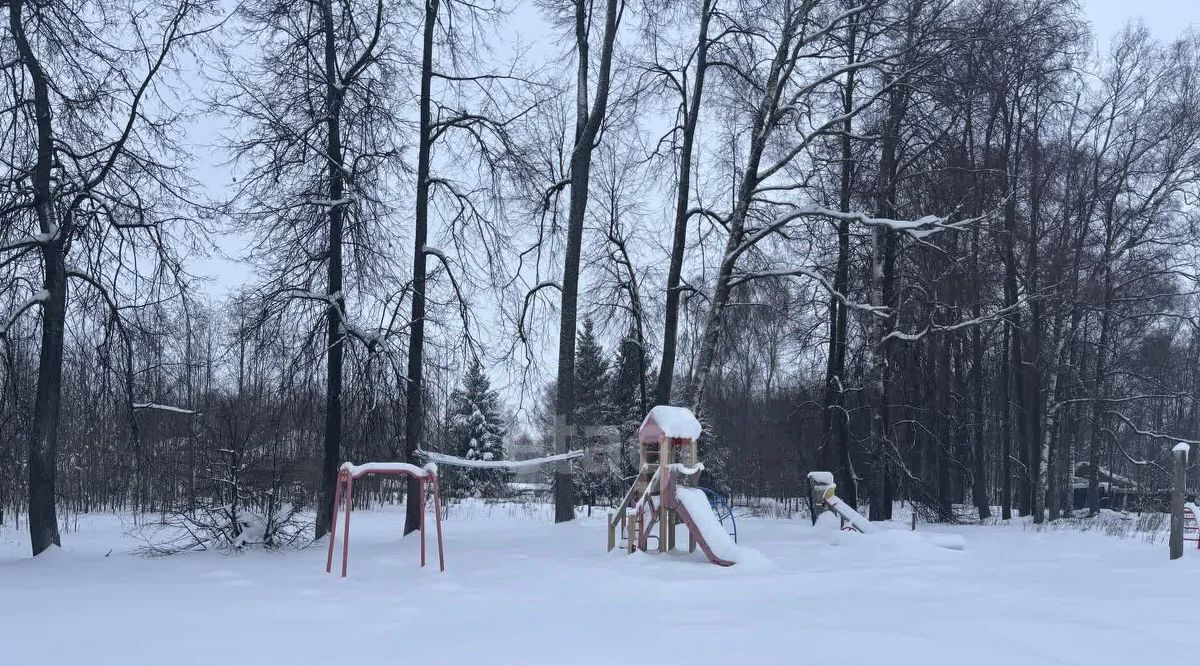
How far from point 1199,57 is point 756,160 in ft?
49.0

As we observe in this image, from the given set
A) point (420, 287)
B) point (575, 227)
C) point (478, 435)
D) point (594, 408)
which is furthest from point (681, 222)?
point (478, 435)

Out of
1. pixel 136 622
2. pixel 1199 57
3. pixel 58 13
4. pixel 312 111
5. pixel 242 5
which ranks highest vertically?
pixel 1199 57

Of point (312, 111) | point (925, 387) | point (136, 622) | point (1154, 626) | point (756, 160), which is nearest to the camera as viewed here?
point (1154, 626)

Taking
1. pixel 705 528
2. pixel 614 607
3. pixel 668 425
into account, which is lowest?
pixel 614 607

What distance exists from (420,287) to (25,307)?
200 inches

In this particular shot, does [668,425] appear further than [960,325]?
No

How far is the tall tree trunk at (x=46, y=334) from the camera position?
36.1 feet

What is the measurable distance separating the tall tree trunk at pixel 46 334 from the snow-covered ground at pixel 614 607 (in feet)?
2.13

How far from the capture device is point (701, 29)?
15.7 meters

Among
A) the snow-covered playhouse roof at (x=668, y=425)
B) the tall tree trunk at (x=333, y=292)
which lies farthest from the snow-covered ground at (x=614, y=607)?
the snow-covered playhouse roof at (x=668, y=425)

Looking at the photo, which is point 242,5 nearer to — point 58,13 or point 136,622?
point 58,13

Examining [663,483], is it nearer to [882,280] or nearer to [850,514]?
[850,514]

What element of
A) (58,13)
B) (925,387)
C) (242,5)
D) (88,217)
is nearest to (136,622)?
(88,217)

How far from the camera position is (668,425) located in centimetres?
1082
